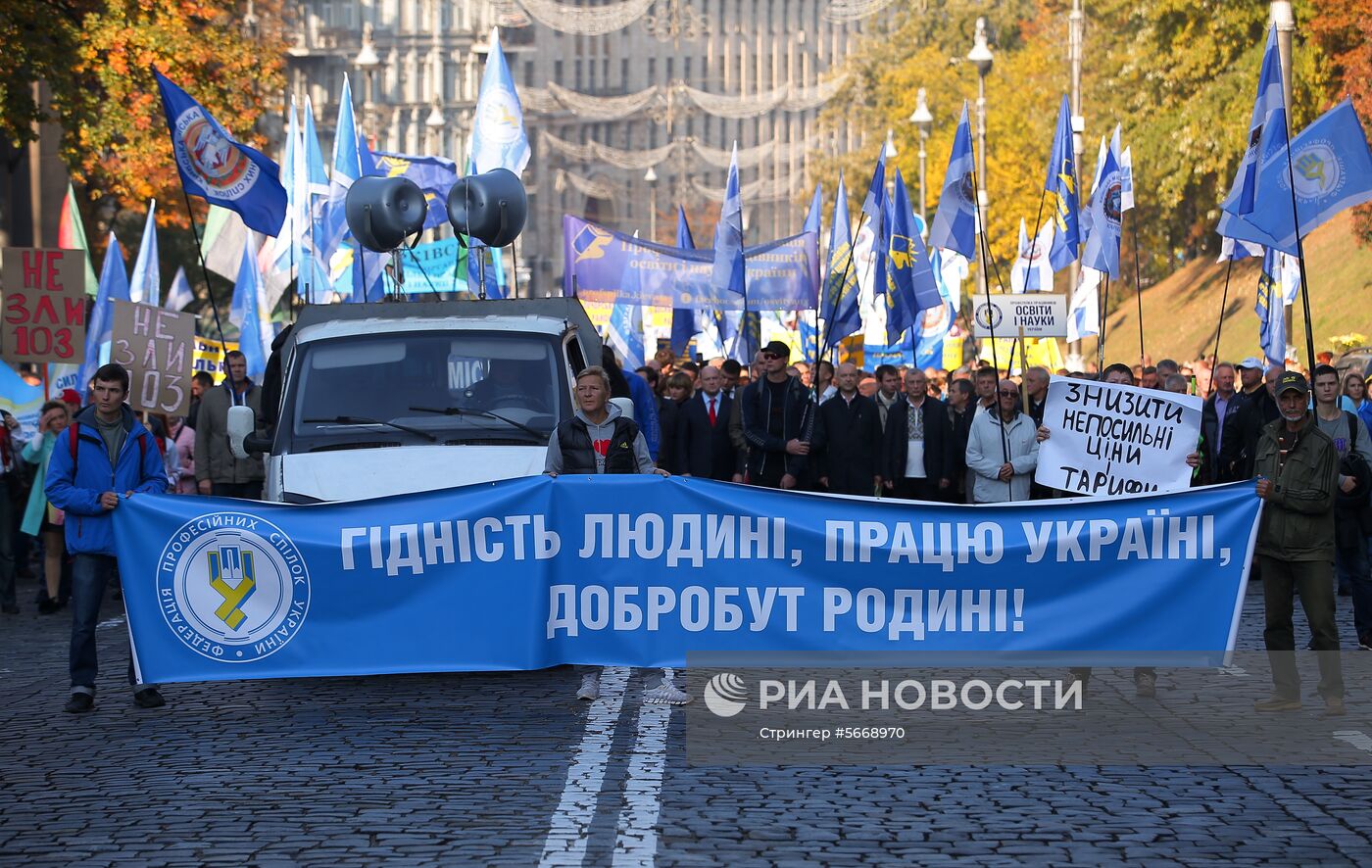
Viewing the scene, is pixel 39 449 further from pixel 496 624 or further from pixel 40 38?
pixel 40 38

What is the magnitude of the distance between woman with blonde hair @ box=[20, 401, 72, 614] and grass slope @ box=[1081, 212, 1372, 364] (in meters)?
25.4

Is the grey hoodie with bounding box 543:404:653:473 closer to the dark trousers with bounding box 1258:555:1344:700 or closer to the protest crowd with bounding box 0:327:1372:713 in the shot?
the protest crowd with bounding box 0:327:1372:713

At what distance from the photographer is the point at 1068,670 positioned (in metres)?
10.6

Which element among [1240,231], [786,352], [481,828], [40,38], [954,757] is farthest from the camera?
[40,38]

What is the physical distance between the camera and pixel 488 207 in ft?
48.3

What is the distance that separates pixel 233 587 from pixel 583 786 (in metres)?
2.58

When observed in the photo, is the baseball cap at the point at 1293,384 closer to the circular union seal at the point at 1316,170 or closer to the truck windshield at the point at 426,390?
the circular union seal at the point at 1316,170

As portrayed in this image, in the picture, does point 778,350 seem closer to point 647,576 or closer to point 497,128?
point 647,576

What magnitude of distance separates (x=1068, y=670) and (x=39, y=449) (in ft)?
31.6

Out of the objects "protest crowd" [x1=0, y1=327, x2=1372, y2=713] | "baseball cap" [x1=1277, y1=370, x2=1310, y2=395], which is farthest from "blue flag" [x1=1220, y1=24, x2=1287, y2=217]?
"baseball cap" [x1=1277, y1=370, x2=1310, y2=395]

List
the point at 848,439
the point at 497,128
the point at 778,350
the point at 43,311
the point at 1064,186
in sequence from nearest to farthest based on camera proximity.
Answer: the point at 778,350 → the point at 848,439 → the point at 43,311 → the point at 1064,186 → the point at 497,128

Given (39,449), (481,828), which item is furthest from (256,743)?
(39,449)

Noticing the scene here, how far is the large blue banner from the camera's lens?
980 cm

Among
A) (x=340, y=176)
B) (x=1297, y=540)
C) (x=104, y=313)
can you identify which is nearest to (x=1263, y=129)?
(x=1297, y=540)
